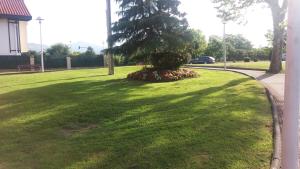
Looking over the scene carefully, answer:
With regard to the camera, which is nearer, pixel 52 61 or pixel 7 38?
pixel 7 38

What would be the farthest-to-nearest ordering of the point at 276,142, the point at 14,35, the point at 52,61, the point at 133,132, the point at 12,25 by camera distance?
the point at 52,61, the point at 14,35, the point at 12,25, the point at 133,132, the point at 276,142

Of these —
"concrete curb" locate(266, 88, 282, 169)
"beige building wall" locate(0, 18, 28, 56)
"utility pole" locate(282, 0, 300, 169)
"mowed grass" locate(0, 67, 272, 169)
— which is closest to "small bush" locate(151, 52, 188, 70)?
"mowed grass" locate(0, 67, 272, 169)

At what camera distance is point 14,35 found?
1336 inches

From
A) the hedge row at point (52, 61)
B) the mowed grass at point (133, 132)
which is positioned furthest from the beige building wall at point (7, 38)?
the mowed grass at point (133, 132)

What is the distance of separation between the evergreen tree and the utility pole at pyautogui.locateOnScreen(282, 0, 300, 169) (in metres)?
15.3

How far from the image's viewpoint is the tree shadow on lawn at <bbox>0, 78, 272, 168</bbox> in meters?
6.54

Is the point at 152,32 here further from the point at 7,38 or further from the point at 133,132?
the point at 7,38

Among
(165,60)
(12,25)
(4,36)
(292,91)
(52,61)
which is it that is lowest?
(52,61)

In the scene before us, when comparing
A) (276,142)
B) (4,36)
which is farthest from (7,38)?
(276,142)

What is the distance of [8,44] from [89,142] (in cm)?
2946

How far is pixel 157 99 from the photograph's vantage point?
39.5 feet

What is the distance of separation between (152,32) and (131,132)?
13015 millimetres

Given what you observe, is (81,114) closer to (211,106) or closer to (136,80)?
(211,106)

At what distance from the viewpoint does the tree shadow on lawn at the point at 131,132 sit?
6.54 m
